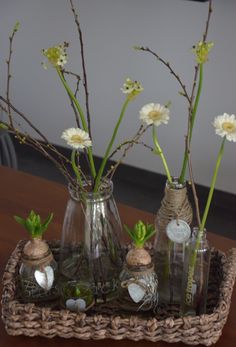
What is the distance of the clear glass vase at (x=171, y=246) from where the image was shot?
859mm

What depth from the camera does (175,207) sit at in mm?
865

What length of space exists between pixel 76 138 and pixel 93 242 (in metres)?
0.21

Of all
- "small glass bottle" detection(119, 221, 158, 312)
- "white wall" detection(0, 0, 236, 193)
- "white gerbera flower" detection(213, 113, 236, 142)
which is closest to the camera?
"white gerbera flower" detection(213, 113, 236, 142)

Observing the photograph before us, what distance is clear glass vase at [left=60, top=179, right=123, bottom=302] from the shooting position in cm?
87

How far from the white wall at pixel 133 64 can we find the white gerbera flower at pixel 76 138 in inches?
66.3

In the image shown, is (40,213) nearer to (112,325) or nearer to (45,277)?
(45,277)

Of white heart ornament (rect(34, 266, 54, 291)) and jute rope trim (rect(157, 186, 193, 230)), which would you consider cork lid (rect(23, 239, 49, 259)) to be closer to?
white heart ornament (rect(34, 266, 54, 291))

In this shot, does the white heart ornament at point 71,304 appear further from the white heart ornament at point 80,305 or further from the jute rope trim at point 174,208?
the jute rope trim at point 174,208

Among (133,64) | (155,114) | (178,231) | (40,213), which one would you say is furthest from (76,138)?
(133,64)

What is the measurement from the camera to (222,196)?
261 centimetres

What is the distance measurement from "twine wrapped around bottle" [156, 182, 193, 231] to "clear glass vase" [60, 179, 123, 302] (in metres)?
0.08

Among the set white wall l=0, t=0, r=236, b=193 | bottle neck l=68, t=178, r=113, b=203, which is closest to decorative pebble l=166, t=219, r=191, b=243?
bottle neck l=68, t=178, r=113, b=203

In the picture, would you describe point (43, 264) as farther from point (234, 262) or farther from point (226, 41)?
point (226, 41)

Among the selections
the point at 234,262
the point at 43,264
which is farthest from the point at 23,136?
the point at 234,262
